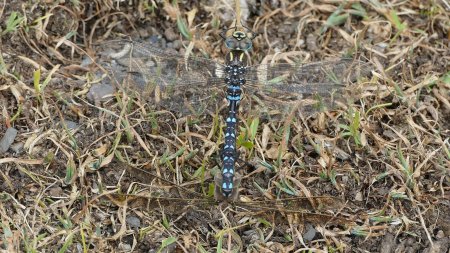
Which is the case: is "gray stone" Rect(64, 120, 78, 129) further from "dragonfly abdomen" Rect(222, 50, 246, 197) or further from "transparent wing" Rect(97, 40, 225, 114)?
"dragonfly abdomen" Rect(222, 50, 246, 197)

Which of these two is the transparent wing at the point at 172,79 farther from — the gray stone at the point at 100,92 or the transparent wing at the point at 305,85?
the transparent wing at the point at 305,85

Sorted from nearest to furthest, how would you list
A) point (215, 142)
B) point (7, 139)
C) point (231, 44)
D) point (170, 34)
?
1. point (7, 139)
2. point (215, 142)
3. point (231, 44)
4. point (170, 34)

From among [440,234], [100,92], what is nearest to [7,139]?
[100,92]

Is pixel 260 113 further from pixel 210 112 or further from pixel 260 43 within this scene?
pixel 260 43

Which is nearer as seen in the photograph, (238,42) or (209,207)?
(209,207)

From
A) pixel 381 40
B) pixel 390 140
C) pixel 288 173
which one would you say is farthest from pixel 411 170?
pixel 381 40

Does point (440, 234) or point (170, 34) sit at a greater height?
point (170, 34)

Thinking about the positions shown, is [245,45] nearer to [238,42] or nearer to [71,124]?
[238,42]
